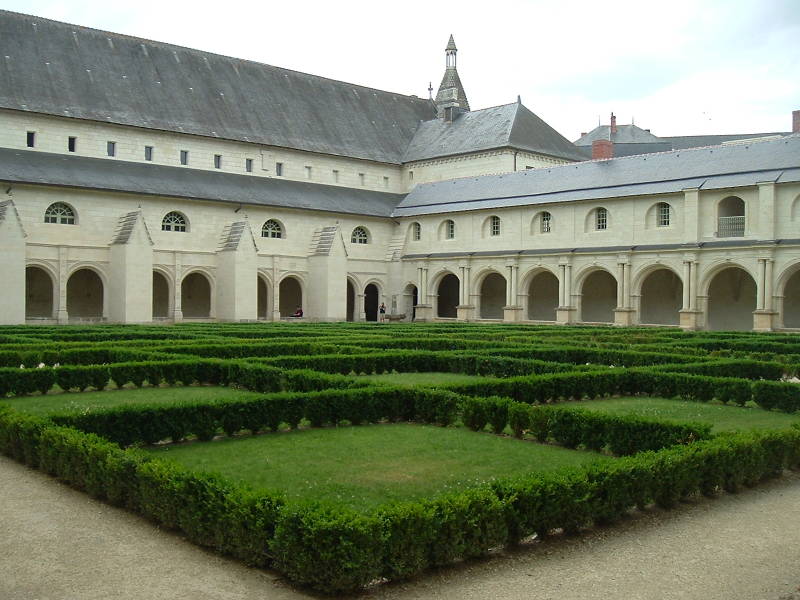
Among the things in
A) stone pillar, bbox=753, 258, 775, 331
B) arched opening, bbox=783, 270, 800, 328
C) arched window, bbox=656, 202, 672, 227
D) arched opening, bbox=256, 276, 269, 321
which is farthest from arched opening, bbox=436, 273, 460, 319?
stone pillar, bbox=753, 258, 775, 331

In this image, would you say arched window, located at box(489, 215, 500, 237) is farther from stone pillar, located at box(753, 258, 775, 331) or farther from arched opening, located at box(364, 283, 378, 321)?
stone pillar, located at box(753, 258, 775, 331)

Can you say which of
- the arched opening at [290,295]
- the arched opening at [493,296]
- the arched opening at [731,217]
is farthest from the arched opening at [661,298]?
the arched opening at [290,295]

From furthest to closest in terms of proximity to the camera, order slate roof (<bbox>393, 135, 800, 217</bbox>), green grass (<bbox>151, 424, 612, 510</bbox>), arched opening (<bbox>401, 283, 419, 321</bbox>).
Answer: arched opening (<bbox>401, 283, 419, 321</bbox>) < slate roof (<bbox>393, 135, 800, 217</bbox>) < green grass (<bbox>151, 424, 612, 510</bbox>)

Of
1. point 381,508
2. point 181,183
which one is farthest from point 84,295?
point 381,508

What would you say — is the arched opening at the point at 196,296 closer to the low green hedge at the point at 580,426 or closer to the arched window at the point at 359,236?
the arched window at the point at 359,236

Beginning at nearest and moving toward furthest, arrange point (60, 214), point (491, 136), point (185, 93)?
point (60, 214)
point (185, 93)
point (491, 136)

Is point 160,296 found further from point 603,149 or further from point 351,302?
point 603,149

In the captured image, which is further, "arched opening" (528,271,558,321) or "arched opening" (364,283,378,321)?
"arched opening" (364,283,378,321)

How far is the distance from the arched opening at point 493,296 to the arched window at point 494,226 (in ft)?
11.0

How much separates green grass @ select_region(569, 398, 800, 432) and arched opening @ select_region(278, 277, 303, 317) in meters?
32.9

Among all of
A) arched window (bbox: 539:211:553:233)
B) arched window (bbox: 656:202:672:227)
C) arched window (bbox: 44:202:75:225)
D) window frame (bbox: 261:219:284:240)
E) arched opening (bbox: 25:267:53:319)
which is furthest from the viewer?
window frame (bbox: 261:219:284:240)

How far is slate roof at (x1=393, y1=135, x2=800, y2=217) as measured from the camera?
34.0 meters

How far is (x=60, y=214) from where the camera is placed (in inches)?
1404

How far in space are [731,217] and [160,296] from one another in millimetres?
27498
